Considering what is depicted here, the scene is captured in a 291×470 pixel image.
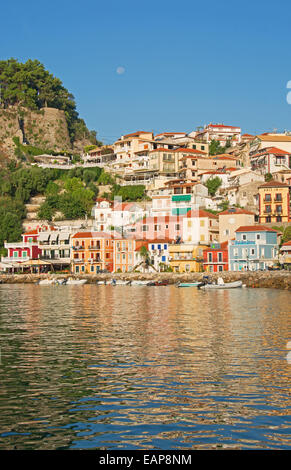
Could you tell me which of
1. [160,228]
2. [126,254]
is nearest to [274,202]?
[160,228]

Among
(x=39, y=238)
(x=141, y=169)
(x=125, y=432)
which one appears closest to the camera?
(x=125, y=432)

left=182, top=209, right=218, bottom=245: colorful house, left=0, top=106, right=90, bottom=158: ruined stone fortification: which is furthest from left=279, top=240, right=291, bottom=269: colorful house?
left=0, top=106, right=90, bottom=158: ruined stone fortification

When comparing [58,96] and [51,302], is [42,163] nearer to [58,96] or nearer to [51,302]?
[58,96]

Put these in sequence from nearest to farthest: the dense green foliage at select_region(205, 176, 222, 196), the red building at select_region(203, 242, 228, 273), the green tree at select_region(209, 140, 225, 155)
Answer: the red building at select_region(203, 242, 228, 273) → the dense green foliage at select_region(205, 176, 222, 196) → the green tree at select_region(209, 140, 225, 155)

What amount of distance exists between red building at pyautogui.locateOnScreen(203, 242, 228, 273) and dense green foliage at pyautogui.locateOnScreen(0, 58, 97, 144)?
5997 centimetres

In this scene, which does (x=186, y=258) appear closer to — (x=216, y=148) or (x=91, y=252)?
(x=91, y=252)

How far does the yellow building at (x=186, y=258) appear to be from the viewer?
70312 millimetres

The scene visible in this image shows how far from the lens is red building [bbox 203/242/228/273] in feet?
226

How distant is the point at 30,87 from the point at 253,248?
2732 inches

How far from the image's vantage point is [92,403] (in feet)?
43.3

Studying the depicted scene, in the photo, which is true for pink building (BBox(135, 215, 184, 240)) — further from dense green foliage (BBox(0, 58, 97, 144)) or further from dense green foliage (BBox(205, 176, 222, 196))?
dense green foliage (BBox(0, 58, 97, 144))
